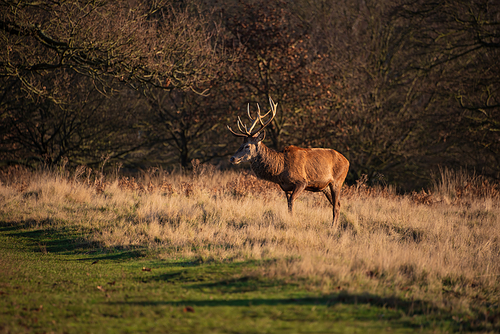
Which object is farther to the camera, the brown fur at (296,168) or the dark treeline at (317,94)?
the dark treeline at (317,94)

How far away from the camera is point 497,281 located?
735 centimetres

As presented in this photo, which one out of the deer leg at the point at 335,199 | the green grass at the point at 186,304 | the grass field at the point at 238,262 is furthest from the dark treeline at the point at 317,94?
the green grass at the point at 186,304

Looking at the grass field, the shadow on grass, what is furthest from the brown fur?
the shadow on grass

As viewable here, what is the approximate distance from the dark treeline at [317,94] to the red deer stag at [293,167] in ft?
→ 19.0

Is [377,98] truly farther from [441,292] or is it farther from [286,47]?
[441,292]

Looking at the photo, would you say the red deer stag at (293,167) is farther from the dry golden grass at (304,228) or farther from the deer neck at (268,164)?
the dry golden grass at (304,228)

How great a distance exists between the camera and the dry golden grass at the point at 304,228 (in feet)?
22.3

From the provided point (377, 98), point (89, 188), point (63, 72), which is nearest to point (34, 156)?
point (63, 72)

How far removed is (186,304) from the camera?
Result: 546 centimetres

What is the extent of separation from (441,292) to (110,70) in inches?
402

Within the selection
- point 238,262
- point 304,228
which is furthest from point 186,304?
point 304,228

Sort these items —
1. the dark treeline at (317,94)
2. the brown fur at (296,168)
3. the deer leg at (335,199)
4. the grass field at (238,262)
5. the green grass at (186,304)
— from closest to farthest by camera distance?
the green grass at (186,304) < the grass field at (238,262) < the brown fur at (296,168) < the deer leg at (335,199) < the dark treeline at (317,94)

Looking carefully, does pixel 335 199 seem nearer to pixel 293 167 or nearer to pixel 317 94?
pixel 293 167

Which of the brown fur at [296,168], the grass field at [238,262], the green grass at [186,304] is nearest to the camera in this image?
the green grass at [186,304]
